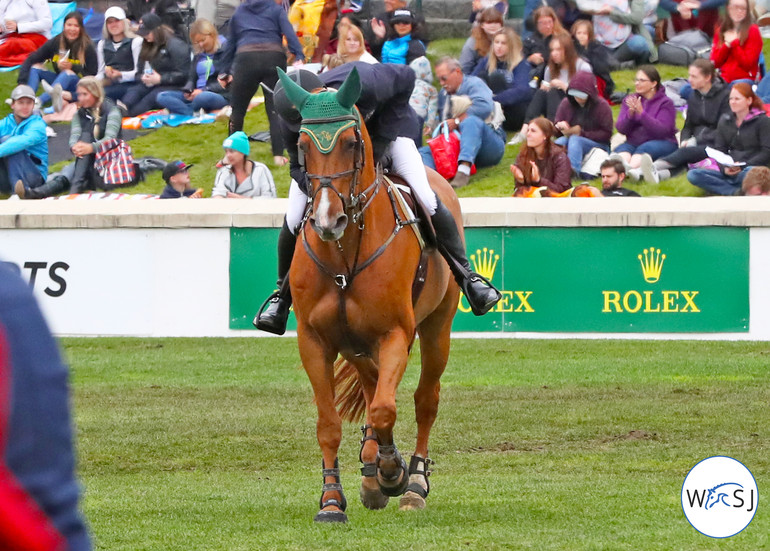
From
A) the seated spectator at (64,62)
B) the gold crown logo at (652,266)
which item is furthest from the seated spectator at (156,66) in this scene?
the gold crown logo at (652,266)

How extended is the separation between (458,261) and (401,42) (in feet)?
33.4

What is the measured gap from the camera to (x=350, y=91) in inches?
252

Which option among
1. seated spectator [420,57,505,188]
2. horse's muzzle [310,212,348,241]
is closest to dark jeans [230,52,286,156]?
seated spectator [420,57,505,188]

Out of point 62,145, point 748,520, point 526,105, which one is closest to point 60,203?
point 62,145

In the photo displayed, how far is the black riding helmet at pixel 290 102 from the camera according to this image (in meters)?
6.59

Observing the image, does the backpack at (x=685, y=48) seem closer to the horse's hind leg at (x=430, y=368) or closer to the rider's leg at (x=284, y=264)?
the horse's hind leg at (x=430, y=368)

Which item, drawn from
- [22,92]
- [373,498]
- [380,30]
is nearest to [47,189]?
[22,92]

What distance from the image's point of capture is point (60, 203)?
15109 millimetres

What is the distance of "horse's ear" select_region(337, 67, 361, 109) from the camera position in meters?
6.34

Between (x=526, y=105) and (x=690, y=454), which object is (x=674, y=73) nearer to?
(x=526, y=105)

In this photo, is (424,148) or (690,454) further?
(424,148)

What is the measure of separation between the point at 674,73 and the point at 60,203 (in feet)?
26.5

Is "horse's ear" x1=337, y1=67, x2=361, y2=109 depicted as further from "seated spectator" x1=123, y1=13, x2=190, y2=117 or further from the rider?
"seated spectator" x1=123, y1=13, x2=190, y2=117

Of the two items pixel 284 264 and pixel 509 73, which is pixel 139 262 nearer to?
pixel 509 73
